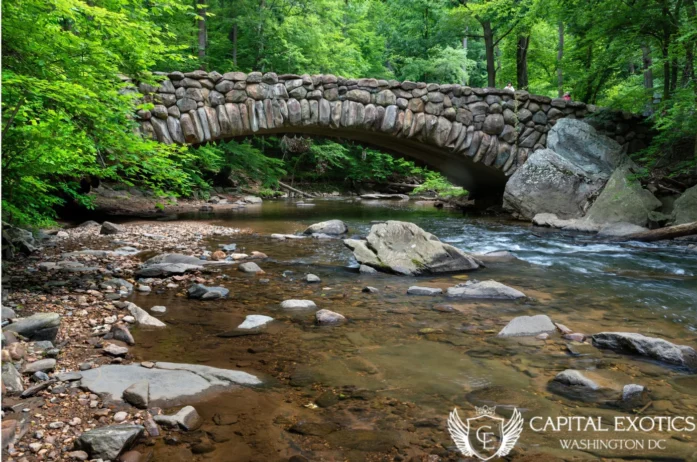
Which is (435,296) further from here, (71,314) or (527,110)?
(527,110)

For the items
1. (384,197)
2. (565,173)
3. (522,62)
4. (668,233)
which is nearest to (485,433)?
(668,233)

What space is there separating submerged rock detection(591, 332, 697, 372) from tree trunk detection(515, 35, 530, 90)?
13.5 meters

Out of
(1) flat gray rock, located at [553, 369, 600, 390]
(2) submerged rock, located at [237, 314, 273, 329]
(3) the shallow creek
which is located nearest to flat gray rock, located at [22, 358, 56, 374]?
(3) the shallow creek

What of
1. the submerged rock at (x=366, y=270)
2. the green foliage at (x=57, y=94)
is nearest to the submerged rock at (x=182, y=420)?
the green foliage at (x=57, y=94)

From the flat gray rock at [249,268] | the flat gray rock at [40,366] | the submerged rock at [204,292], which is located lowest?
the flat gray rock at [249,268]

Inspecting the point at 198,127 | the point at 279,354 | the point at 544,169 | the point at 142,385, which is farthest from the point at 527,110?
the point at 142,385

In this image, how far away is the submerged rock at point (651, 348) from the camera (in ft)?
8.89

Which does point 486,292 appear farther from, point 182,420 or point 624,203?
point 624,203

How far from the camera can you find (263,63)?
15867 millimetres

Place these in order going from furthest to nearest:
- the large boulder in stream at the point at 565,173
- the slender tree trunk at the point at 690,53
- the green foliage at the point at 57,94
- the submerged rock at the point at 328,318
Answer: the large boulder in stream at the point at 565,173 → the slender tree trunk at the point at 690,53 → the submerged rock at the point at 328,318 → the green foliage at the point at 57,94

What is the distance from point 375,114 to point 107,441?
29.2 ft

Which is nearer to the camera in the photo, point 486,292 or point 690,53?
point 486,292

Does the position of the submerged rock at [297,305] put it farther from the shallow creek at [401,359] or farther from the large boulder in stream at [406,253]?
the large boulder in stream at [406,253]

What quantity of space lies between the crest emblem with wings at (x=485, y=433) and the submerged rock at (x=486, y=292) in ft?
6.63
